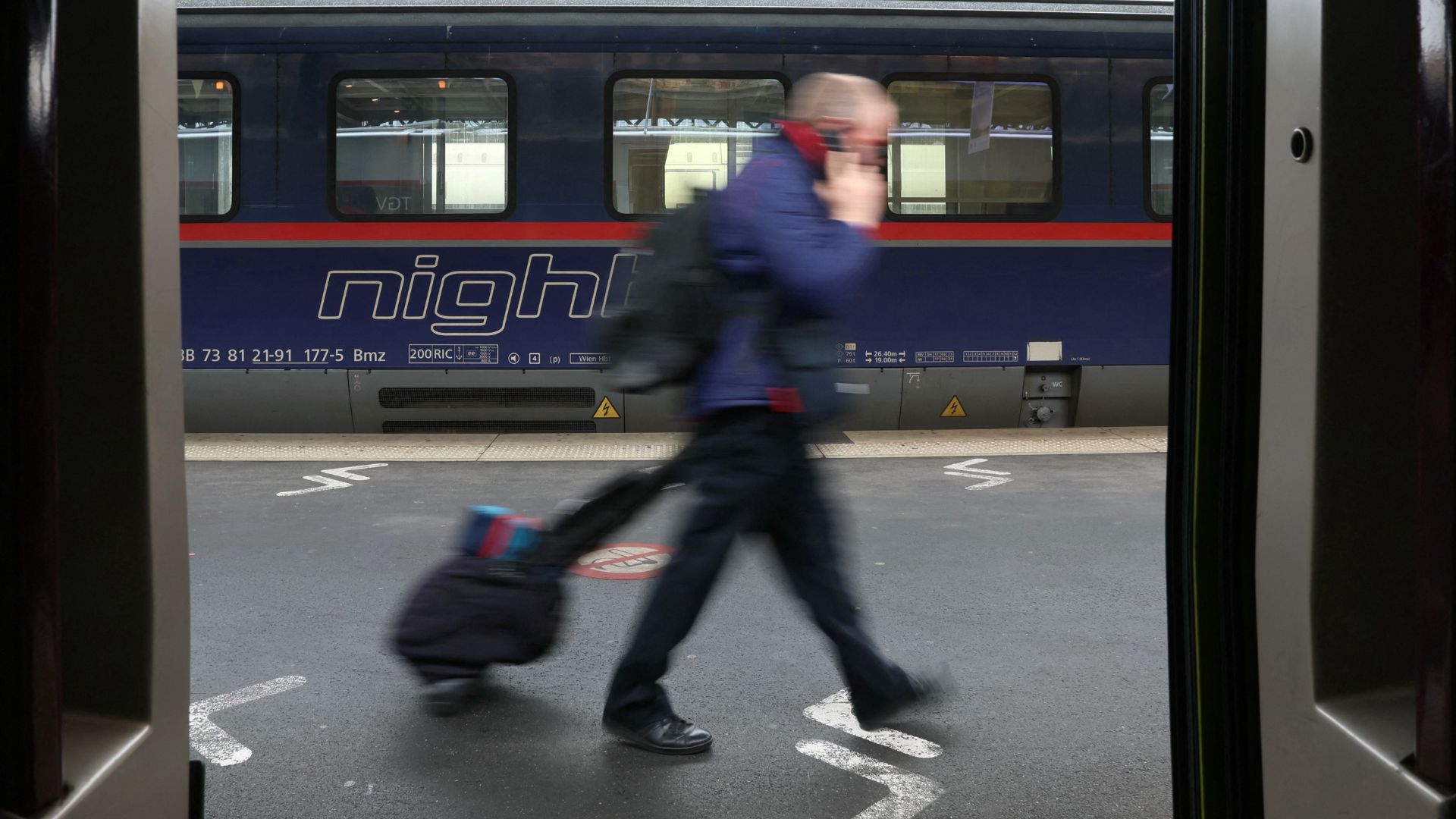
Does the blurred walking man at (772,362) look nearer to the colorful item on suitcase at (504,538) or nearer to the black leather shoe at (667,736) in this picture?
the black leather shoe at (667,736)

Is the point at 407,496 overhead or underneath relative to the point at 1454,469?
underneath

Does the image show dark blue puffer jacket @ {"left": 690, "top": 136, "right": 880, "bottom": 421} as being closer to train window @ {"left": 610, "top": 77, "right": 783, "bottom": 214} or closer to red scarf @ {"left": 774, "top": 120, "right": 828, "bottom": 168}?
red scarf @ {"left": 774, "top": 120, "right": 828, "bottom": 168}

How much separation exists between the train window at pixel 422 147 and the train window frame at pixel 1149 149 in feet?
13.6

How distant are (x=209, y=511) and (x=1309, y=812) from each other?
19.9ft

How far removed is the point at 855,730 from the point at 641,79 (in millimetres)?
5643

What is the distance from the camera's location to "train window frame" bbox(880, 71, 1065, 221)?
332 inches

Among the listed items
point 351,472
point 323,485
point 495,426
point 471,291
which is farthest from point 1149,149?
point 323,485

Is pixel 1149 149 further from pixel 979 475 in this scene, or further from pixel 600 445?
pixel 600 445

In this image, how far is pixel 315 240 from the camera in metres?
8.39

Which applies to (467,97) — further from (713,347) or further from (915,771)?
(915,771)

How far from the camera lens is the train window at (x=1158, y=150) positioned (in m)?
8.59

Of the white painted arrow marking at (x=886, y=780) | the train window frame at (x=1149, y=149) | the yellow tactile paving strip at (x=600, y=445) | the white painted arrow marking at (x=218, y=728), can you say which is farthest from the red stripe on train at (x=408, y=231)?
the white painted arrow marking at (x=886, y=780)

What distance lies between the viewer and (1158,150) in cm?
867

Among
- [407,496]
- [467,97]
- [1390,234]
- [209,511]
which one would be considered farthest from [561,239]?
[1390,234]
